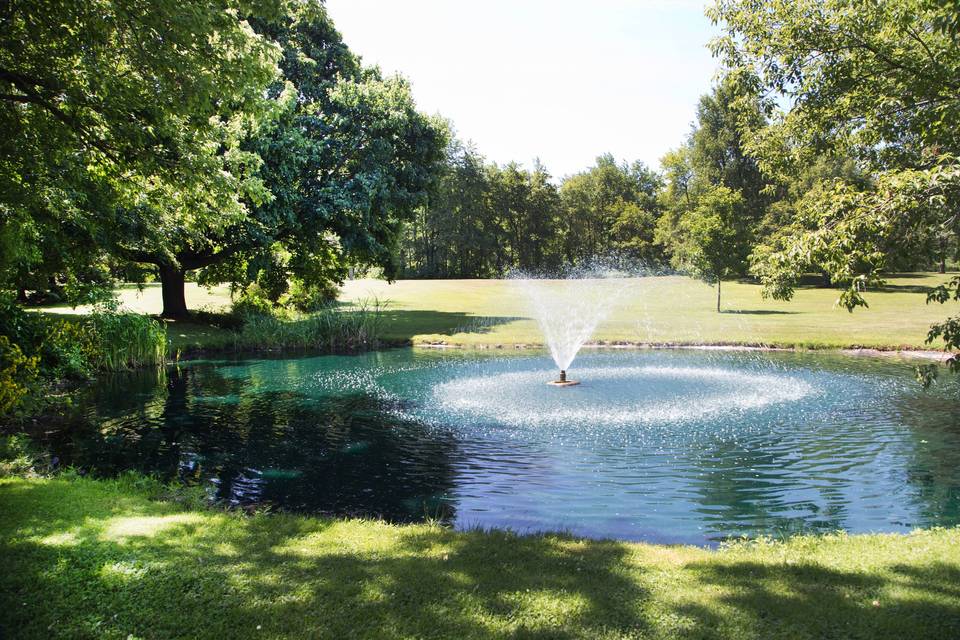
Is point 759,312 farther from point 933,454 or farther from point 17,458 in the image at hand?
point 17,458

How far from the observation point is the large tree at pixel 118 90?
8.98 metres

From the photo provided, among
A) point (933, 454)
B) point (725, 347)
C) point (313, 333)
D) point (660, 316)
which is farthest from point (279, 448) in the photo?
point (660, 316)

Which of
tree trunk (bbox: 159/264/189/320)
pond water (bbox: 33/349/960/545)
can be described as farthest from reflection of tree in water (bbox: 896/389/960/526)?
tree trunk (bbox: 159/264/189/320)

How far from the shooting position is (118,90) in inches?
391

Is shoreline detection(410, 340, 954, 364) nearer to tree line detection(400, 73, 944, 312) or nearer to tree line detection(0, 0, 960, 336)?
tree line detection(0, 0, 960, 336)

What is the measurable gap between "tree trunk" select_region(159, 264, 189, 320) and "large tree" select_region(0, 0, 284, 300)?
19.2 metres

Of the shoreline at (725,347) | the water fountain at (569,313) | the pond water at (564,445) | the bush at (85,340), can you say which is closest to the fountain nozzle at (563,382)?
the water fountain at (569,313)

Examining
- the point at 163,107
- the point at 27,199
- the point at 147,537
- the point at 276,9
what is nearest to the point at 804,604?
the point at 147,537

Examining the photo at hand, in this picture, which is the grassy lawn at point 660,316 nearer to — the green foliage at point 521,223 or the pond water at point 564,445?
the pond water at point 564,445

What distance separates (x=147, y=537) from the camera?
628cm

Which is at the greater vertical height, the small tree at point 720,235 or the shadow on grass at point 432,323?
the small tree at point 720,235

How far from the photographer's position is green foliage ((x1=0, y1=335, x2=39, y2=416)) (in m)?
9.90

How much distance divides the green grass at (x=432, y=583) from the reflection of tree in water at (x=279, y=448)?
8.71 feet

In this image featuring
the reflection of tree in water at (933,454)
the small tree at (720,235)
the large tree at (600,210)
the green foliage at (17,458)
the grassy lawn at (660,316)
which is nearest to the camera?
the green foliage at (17,458)
